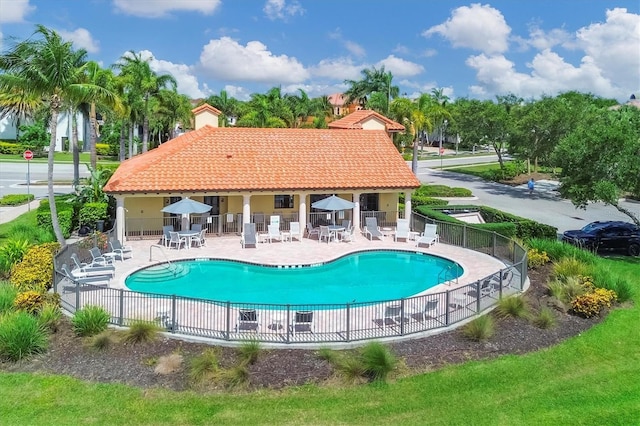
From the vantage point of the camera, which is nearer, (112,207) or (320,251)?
(320,251)

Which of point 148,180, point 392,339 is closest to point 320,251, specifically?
point 148,180

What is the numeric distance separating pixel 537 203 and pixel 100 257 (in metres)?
35.4

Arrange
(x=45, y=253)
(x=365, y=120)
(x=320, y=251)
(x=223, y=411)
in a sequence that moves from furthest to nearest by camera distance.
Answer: (x=365, y=120) < (x=320, y=251) < (x=45, y=253) < (x=223, y=411)

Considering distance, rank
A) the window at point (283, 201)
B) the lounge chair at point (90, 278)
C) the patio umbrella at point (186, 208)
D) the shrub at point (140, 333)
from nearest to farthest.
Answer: the shrub at point (140, 333)
the lounge chair at point (90, 278)
the patio umbrella at point (186, 208)
the window at point (283, 201)

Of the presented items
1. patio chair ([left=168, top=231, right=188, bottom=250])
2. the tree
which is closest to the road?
patio chair ([left=168, top=231, right=188, bottom=250])

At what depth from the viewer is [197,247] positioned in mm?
26188

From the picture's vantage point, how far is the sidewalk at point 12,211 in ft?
108

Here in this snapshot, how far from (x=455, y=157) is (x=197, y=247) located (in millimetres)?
69178

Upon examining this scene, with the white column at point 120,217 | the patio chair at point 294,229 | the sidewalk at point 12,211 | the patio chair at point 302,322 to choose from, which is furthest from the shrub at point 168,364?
the sidewalk at point 12,211

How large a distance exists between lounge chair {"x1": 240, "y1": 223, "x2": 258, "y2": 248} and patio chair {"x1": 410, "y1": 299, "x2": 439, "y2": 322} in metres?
11.5

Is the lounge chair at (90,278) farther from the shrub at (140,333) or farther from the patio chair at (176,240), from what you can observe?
the patio chair at (176,240)

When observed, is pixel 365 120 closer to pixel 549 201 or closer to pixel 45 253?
pixel 549 201

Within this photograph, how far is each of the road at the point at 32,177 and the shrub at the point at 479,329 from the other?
33.4 meters

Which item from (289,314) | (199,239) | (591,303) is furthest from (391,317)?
(199,239)
